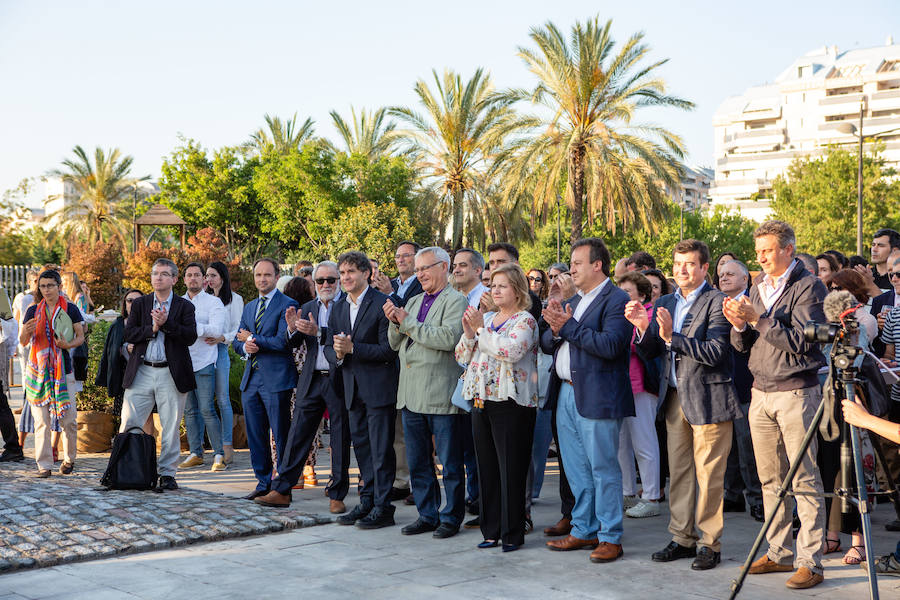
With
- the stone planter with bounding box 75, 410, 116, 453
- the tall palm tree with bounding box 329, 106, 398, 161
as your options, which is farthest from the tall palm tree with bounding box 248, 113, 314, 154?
the stone planter with bounding box 75, 410, 116, 453

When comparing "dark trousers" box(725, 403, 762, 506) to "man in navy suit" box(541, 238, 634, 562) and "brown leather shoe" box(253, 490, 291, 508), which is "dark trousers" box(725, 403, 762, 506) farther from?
"brown leather shoe" box(253, 490, 291, 508)

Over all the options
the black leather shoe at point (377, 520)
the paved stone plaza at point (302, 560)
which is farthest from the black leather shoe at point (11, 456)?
the black leather shoe at point (377, 520)

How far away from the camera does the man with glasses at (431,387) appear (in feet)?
21.7

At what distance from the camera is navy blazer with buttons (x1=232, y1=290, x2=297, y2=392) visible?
792 cm

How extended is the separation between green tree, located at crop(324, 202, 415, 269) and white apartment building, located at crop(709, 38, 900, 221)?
75.5m

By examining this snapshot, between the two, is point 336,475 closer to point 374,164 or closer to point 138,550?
point 138,550

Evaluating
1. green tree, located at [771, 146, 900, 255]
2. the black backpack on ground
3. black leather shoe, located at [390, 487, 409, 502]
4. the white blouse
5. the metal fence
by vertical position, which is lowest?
black leather shoe, located at [390, 487, 409, 502]

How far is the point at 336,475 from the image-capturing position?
7.53 metres

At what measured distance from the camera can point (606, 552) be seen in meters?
5.89

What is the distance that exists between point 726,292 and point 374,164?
34.1m

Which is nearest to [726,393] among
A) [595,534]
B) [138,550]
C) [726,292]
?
[726,292]

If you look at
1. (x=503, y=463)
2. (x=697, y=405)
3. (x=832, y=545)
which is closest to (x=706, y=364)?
(x=697, y=405)

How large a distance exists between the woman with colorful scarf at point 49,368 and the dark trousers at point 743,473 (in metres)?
6.54

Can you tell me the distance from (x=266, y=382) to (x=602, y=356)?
11.4 ft
